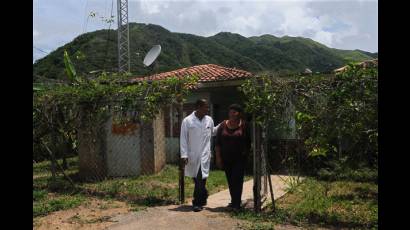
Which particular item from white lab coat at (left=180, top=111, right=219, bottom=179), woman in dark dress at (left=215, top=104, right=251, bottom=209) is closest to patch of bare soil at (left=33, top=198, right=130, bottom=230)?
white lab coat at (left=180, top=111, right=219, bottom=179)

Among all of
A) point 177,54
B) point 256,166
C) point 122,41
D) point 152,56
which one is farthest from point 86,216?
point 177,54

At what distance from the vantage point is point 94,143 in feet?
36.8

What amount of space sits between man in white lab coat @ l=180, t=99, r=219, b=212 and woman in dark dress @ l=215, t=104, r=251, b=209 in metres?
0.26

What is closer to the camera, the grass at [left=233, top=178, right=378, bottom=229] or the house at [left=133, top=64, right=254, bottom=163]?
the grass at [left=233, top=178, right=378, bottom=229]

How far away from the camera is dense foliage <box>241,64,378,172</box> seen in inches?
237

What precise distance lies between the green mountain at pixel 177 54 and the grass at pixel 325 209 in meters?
26.8

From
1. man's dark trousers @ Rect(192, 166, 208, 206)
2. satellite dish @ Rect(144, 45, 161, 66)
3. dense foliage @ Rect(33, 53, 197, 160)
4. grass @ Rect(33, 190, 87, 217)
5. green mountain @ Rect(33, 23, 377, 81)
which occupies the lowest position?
grass @ Rect(33, 190, 87, 217)

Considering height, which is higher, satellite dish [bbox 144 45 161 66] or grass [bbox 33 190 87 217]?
satellite dish [bbox 144 45 161 66]

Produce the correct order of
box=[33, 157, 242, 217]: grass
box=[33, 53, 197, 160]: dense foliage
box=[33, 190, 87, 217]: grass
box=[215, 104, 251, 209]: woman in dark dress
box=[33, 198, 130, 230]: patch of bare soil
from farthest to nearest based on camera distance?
1. box=[33, 53, 197, 160]: dense foliage
2. box=[33, 157, 242, 217]: grass
3. box=[33, 190, 87, 217]: grass
4. box=[215, 104, 251, 209]: woman in dark dress
5. box=[33, 198, 130, 230]: patch of bare soil

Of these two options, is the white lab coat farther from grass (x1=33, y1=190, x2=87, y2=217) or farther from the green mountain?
the green mountain

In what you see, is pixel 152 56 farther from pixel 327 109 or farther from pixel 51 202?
pixel 327 109

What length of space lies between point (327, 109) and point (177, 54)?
4996cm

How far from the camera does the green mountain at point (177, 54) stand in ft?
131
